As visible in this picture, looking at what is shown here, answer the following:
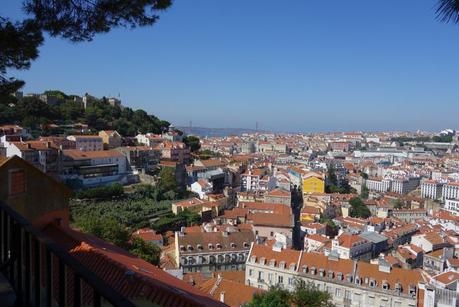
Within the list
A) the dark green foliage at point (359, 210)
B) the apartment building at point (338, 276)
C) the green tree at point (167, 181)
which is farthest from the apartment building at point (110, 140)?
the apartment building at point (338, 276)

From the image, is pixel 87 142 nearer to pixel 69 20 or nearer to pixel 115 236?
pixel 115 236

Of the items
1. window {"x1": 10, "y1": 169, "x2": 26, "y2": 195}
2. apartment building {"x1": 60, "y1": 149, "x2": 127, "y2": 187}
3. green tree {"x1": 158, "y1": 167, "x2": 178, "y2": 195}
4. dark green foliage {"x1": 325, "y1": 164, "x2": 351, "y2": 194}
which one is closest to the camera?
window {"x1": 10, "y1": 169, "x2": 26, "y2": 195}

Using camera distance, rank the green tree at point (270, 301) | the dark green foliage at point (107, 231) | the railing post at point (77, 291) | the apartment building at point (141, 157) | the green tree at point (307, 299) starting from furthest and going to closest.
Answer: the apartment building at point (141, 157), the dark green foliage at point (107, 231), the green tree at point (307, 299), the green tree at point (270, 301), the railing post at point (77, 291)

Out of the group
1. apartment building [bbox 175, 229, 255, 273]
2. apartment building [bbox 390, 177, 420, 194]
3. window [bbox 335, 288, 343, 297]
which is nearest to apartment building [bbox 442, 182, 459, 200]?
apartment building [bbox 390, 177, 420, 194]

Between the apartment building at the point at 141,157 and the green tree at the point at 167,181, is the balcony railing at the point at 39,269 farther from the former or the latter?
the apartment building at the point at 141,157

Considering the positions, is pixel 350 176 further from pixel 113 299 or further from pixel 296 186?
pixel 113 299

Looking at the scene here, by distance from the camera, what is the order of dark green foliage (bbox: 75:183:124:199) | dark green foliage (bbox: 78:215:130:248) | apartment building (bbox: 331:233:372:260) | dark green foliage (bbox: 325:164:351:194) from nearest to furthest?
1. dark green foliage (bbox: 78:215:130:248)
2. apartment building (bbox: 331:233:372:260)
3. dark green foliage (bbox: 75:183:124:199)
4. dark green foliage (bbox: 325:164:351:194)

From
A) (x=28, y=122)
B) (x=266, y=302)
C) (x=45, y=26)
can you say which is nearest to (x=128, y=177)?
(x=28, y=122)

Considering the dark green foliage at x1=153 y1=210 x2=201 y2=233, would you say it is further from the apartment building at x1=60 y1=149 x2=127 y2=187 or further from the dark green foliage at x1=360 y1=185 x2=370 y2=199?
the dark green foliage at x1=360 y1=185 x2=370 y2=199
